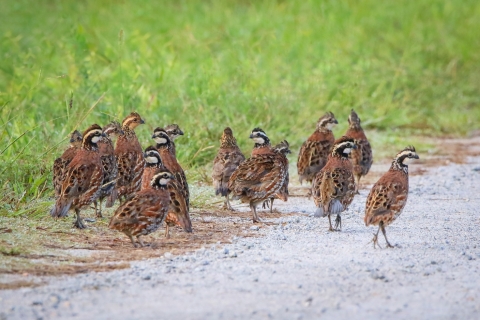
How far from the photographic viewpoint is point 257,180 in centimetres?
1123

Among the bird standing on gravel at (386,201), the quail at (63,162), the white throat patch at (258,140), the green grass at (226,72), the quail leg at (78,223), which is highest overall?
the green grass at (226,72)

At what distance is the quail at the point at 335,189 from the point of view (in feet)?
33.9

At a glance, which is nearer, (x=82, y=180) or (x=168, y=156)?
(x=82, y=180)

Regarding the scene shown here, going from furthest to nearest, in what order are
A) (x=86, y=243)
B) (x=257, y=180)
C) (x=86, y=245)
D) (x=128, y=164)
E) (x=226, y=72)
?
(x=226, y=72) < (x=128, y=164) < (x=257, y=180) < (x=86, y=243) < (x=86, y=245)

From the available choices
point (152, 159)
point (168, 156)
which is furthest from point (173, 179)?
point (168, 156)

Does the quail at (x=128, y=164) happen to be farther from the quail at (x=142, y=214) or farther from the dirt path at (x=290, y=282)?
the dirt path at (x=290, y=282)

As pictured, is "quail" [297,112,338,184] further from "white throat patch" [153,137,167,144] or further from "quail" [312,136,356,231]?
"white throat patch" [153,137,167,144]

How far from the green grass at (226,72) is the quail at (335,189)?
2542 millimetres

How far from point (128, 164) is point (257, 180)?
154 centimetres

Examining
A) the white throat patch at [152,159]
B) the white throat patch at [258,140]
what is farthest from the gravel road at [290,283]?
the white throat patch at [258,140]

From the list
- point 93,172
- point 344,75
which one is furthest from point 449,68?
point 93,172

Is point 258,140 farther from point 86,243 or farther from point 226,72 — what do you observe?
point 226,72

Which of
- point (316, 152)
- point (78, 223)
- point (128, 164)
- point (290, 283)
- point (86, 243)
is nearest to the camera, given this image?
point (290, 283)

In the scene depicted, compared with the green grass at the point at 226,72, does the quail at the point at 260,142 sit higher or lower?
lower
